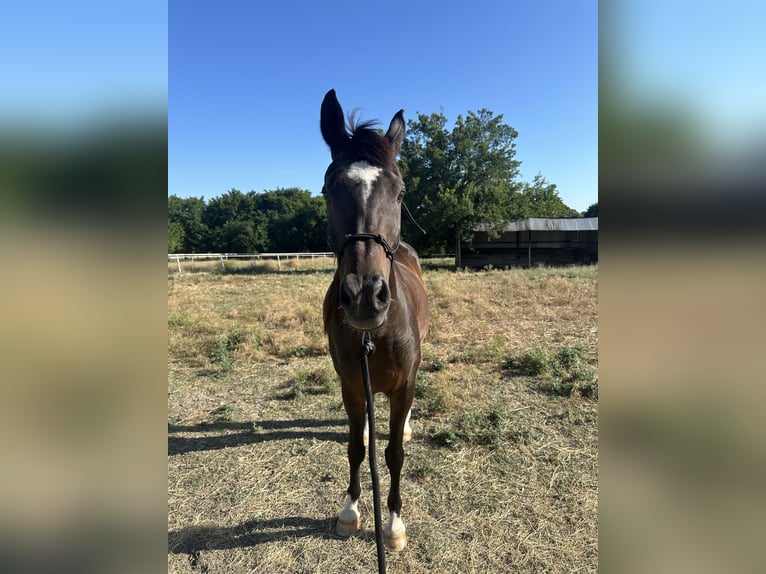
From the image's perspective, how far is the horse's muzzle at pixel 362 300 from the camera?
4.96 ft

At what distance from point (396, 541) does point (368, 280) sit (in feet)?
6.75

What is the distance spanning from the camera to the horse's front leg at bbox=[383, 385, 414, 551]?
251cm

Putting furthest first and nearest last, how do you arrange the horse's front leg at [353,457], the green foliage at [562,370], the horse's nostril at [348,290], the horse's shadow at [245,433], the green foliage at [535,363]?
the green foliage at [535,363] < the green foliage at [562,370] < the horse's shadow at [245,433] < the horse's front leg at [353,457] < the horse's nostril at [348,290]

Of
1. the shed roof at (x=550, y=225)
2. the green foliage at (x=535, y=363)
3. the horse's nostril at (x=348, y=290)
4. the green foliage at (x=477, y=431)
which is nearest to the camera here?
the horse's nostril at (x=348, y=290)

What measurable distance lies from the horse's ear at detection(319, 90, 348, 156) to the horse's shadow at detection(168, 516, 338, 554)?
272cm

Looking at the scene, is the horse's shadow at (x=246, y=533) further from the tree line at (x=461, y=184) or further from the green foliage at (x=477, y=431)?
the tree line at (x=461, y=184)

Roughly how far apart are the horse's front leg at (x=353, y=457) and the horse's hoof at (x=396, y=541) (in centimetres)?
26

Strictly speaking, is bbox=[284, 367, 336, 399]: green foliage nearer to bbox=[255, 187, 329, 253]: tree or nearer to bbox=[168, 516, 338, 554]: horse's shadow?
bbox=[168, 516, 338, 554]: horse's shadow

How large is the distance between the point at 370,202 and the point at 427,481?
2.56m

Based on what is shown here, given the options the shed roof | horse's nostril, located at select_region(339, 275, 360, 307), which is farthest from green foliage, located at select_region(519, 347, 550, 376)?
the shed roof

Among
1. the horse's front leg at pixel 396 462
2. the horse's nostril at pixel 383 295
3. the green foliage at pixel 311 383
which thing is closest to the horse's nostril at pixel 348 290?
the horse's nostril at pixel 383 295

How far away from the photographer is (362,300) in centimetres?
152
